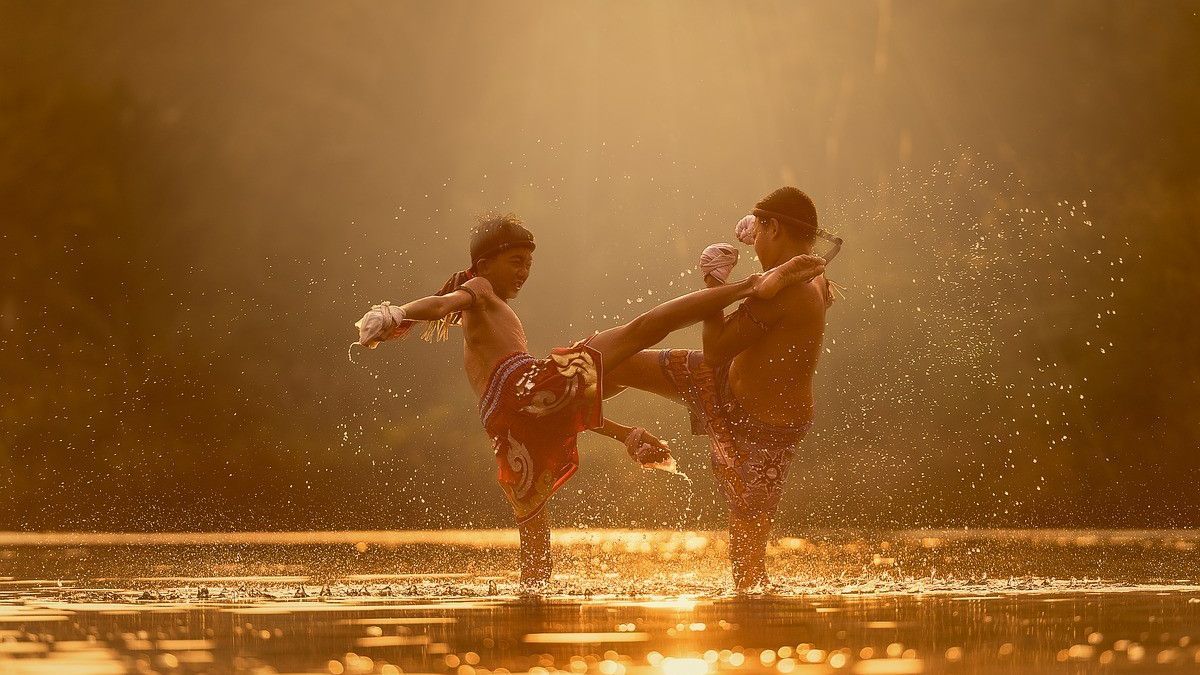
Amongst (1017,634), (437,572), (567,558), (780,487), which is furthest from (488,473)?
(1017,634)

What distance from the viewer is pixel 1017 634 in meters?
5.33

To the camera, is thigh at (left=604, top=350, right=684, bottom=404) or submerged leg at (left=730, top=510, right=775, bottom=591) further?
thigh at (left=604, top=350, right=684, bottom=404)

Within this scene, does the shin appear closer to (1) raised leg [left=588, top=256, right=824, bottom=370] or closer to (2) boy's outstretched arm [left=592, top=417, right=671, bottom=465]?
(2) boy's outstretched arm [left=592, top=417, right=671, bottom=465]

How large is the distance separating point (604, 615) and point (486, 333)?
1995mm

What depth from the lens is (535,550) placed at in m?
7.58

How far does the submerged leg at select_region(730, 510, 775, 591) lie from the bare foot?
98cm

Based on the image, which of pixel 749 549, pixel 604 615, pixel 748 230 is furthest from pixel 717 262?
pixel 604 615

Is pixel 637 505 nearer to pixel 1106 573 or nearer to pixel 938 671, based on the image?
pixel 1106 573

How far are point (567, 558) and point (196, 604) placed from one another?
4130 millimetres

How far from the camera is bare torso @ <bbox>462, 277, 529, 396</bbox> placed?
7.59 meters

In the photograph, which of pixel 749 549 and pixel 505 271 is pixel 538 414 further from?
pixel 749 549

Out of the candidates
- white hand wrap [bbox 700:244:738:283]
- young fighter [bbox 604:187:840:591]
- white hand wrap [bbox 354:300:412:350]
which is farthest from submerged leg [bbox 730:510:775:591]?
white hand wrap [bbox 354:300:412:350]

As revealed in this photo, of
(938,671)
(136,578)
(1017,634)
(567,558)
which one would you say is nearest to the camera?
A: (938,671)

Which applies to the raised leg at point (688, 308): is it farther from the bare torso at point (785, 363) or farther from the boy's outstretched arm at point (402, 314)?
the boy's outstretched arm at point (402, 314)
